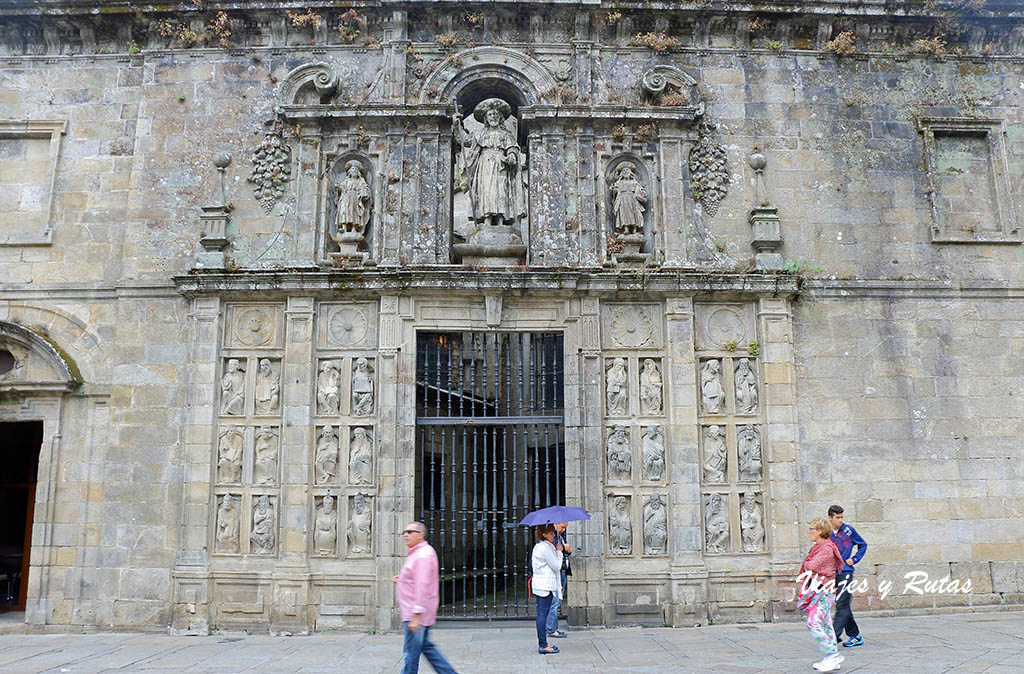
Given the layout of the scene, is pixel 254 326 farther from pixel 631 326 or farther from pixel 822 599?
pixel 822 599

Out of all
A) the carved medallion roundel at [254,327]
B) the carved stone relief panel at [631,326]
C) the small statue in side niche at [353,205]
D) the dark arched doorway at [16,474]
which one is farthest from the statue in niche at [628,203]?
the dark arched doorway at [16,474]

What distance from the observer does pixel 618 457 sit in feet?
35.3

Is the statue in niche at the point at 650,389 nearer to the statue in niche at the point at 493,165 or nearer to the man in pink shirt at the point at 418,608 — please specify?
the statue in niche at the point at 493,165

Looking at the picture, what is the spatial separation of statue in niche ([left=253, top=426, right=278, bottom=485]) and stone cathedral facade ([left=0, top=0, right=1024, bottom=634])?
5 cm

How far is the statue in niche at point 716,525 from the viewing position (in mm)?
10641

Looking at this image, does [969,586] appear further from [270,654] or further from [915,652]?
[270,654]

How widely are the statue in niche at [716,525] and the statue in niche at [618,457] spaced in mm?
1215

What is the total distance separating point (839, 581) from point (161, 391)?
9.18 m

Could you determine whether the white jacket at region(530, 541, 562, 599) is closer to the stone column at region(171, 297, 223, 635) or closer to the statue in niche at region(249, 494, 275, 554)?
the statue in niche at region(249, 494, 275, 554)

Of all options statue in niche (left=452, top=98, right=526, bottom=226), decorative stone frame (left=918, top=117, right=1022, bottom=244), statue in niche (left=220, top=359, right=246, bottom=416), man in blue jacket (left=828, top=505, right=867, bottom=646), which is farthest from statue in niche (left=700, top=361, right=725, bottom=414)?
statue in niche (left=220, top=359, right=246, bottom=416)

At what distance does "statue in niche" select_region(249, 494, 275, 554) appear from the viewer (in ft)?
34.6

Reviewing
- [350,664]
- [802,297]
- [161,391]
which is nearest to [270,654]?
[350,664]

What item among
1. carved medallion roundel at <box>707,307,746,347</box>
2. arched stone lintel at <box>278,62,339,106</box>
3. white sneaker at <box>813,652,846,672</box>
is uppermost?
arched stone lintel at <box>278,62,339,106</box>

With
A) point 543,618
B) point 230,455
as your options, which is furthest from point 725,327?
point 230,455
